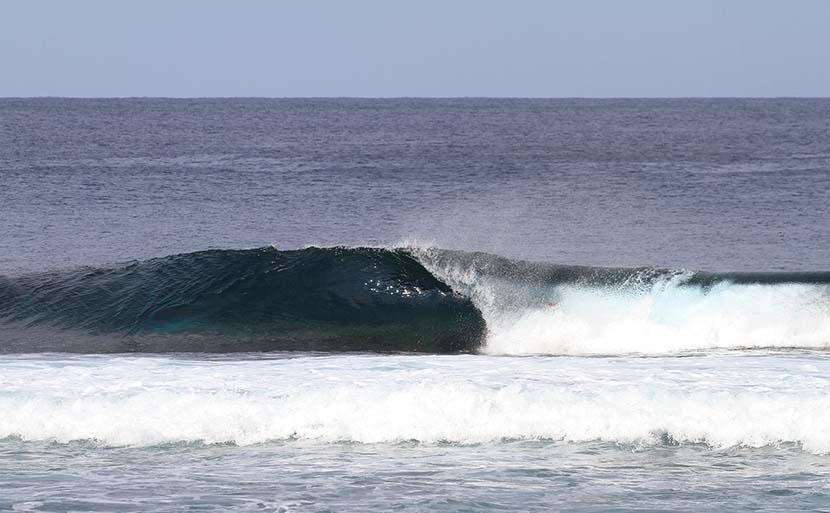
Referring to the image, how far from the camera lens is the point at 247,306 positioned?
55.9 feet

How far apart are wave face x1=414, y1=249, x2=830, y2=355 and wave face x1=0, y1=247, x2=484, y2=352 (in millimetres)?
501

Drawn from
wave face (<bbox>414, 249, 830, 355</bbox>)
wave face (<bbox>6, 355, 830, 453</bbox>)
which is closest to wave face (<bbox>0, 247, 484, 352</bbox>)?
wave face (<bbox>414, 249, 830, 355</bbox>)

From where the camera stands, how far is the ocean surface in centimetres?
927

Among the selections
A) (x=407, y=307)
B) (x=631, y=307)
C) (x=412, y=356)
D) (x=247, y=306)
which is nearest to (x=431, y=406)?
(x=412, y=356)

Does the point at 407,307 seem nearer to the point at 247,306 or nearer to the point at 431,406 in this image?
the point at 247,306

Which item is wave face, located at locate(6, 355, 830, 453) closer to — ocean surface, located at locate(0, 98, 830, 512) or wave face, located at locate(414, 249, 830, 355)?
ocean surface, located at locate(0, 98, 830, 512)

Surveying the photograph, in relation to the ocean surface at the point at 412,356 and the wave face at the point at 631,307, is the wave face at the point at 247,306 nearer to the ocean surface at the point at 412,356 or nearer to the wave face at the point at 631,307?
the ocean surface at the point at 412,356

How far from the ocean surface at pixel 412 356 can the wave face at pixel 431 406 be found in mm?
31

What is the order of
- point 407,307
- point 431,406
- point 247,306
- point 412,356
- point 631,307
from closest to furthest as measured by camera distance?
1. point 431,406
2. point 412,356
3. point 631,307
4. point 407,307
5. point 247,306

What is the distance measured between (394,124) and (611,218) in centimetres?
7220

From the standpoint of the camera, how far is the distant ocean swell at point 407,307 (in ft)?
51.6

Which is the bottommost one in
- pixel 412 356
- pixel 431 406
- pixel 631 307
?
pixel 431 406

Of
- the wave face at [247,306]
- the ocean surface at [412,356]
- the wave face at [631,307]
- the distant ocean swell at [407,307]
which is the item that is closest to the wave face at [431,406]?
the ocean surface at [412,356]

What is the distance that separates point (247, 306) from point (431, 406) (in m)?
6.62
